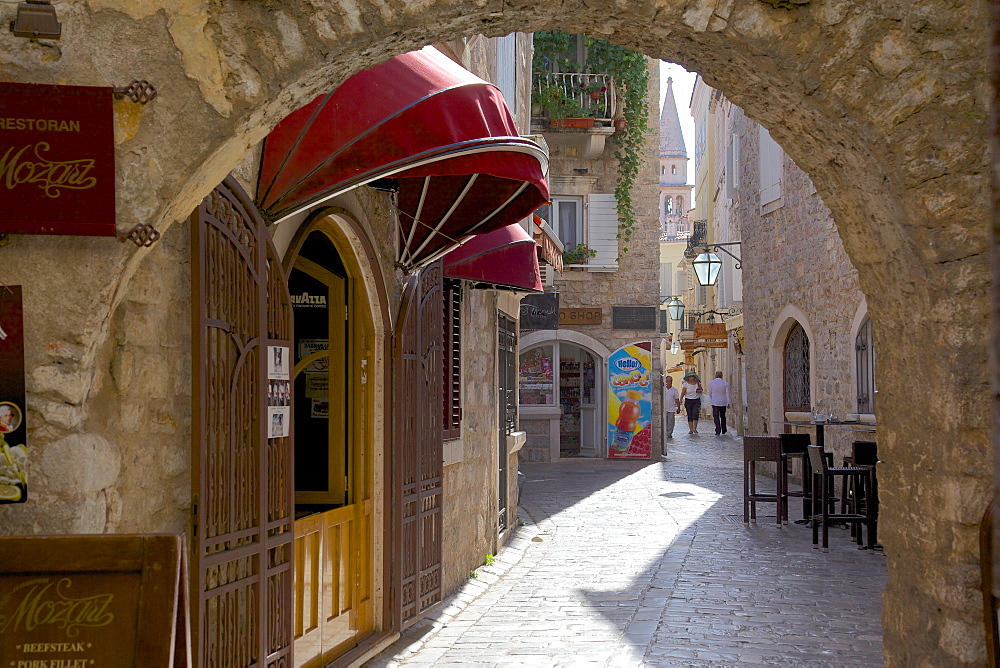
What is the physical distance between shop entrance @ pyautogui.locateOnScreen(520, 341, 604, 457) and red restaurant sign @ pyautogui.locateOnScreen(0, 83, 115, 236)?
54.1 feet

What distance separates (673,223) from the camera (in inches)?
2970

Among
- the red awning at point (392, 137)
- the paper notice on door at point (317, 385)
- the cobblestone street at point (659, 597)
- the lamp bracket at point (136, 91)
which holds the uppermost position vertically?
the red awning at point (392, 137)

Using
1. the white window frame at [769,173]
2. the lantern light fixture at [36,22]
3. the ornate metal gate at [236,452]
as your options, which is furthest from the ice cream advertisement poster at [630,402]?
the lantern light fixture at [36,22]

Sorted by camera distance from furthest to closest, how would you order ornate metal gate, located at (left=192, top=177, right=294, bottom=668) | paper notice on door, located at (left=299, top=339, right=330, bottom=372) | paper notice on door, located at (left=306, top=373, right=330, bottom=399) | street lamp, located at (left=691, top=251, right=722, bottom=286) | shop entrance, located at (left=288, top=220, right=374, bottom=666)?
street lamp, located at (left=691, top=251, right=722, bottom=286)
paper notice on door, located at (left=306, top=373, right=330, bottom=399)
paper notice on door, located at (left=299, top=339, right=330, bottom=372)
shop entrance, located at (left=288, top=220, right=374, bottom=666)
ornate metal gate, located at (left=192, top=177, right=294, bottom=668)

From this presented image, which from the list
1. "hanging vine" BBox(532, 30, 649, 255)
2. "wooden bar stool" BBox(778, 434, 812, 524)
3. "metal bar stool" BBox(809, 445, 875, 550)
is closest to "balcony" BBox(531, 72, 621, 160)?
"hanging vine" BBox(532, 30, 649, 255)

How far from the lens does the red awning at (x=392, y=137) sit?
4.29 metres

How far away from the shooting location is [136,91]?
3.07 meters

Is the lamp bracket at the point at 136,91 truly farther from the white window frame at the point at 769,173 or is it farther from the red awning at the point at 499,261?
the white window frame at the point at 769,173

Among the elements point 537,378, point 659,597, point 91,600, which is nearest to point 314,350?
point 659,597

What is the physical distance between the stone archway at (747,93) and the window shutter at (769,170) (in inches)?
513

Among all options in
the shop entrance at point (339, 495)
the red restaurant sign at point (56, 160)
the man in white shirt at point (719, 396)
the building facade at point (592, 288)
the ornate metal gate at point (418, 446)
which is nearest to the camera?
the red restaurant sign at point (56, 160)

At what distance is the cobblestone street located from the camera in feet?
19.6

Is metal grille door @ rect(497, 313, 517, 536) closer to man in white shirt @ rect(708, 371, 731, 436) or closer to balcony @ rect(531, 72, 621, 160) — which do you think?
balcony @ rect(531, 72, 621, 160)

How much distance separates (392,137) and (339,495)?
269cm
